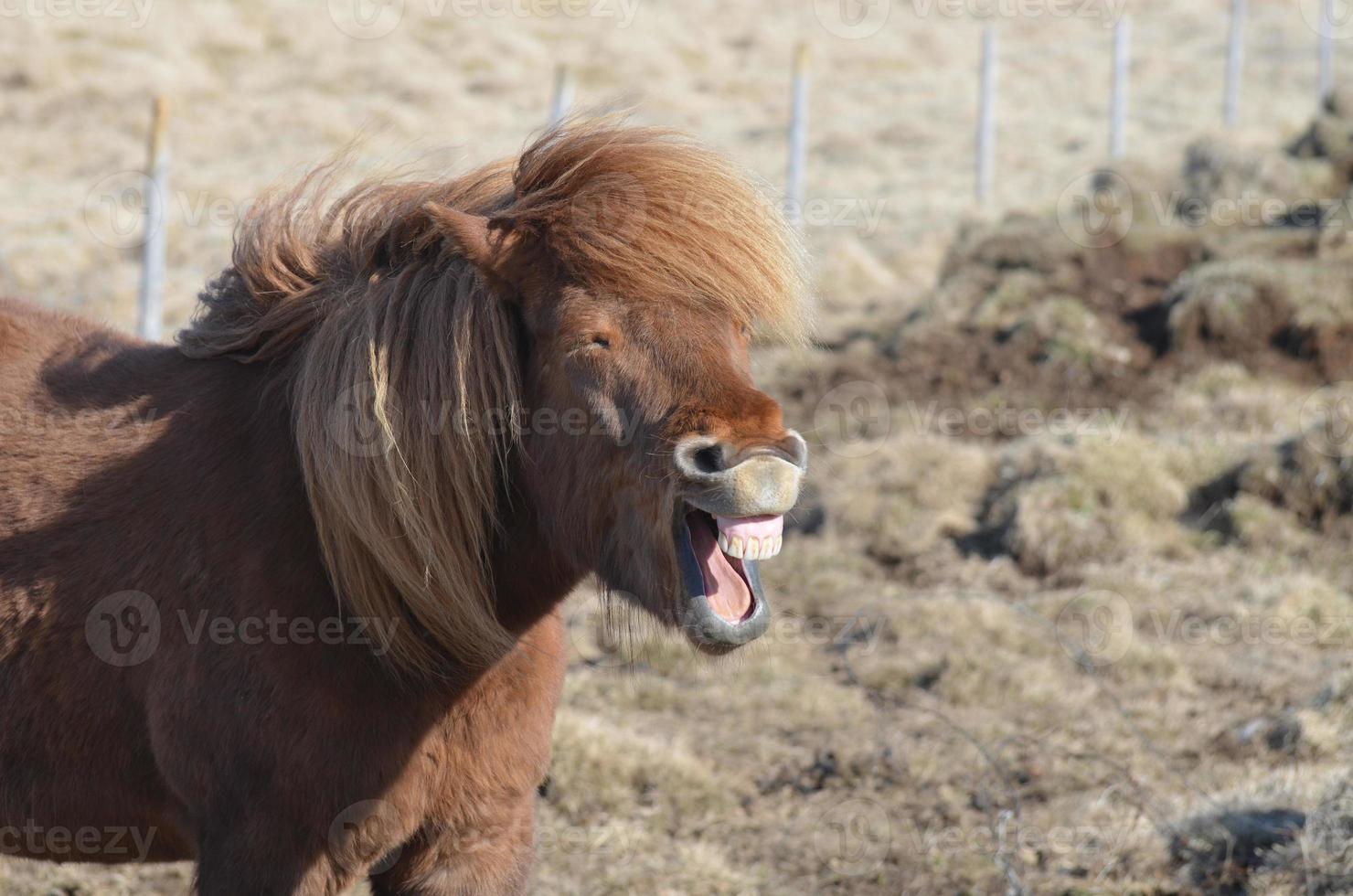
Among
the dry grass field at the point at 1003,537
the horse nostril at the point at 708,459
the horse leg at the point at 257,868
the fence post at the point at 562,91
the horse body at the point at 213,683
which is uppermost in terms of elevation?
the fence post at the point at 562,91

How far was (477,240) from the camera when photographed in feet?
7.91

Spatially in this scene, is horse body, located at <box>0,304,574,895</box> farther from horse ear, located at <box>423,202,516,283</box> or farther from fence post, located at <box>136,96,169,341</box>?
fence post, located at <box>136,96,169,341</box>

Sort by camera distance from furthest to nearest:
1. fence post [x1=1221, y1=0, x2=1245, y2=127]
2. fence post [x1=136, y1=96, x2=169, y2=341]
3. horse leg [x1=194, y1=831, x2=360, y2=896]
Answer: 1. fence post [x1=1221, y1=0, x2=1245, y2=127]
2. fence post [x1=136, y1=96, x2=169, y2=341]
3. horse leg [x1=194, y1=831, x2=360, y2=896]

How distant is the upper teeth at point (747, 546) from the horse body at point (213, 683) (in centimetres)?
62

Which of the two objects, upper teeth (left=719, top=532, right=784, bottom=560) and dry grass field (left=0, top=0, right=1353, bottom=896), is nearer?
upper teeth (left=719, top=532, right=784, bottom=560)

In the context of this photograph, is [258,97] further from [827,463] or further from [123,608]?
[123,608]

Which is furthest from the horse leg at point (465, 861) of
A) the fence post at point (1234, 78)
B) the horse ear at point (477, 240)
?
the fence post at point (1234, 78)

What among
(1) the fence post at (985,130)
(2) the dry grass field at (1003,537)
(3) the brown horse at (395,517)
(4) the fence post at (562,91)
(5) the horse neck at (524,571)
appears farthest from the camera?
(1) the fence post at (985,130)

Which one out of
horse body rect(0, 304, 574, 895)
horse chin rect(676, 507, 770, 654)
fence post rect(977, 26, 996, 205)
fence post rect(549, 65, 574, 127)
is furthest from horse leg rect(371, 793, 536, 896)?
fence post rect(977, 26, 996, 205)

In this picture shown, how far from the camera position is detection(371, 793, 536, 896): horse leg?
269 centimetres

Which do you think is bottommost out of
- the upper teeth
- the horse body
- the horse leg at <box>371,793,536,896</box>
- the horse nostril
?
the horse leg at <box>371,793,536,896</box>

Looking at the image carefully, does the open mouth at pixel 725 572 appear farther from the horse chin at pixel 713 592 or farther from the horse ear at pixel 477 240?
the horse ear at pixel 477 240

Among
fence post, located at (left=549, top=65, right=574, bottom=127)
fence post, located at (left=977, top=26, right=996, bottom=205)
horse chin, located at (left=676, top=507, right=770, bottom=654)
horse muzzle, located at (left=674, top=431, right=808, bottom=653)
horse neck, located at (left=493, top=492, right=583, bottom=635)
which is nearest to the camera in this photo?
horse muzzle, located at (left=674, top=431, right=808, bottom=653)

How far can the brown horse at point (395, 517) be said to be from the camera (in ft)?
7.72
